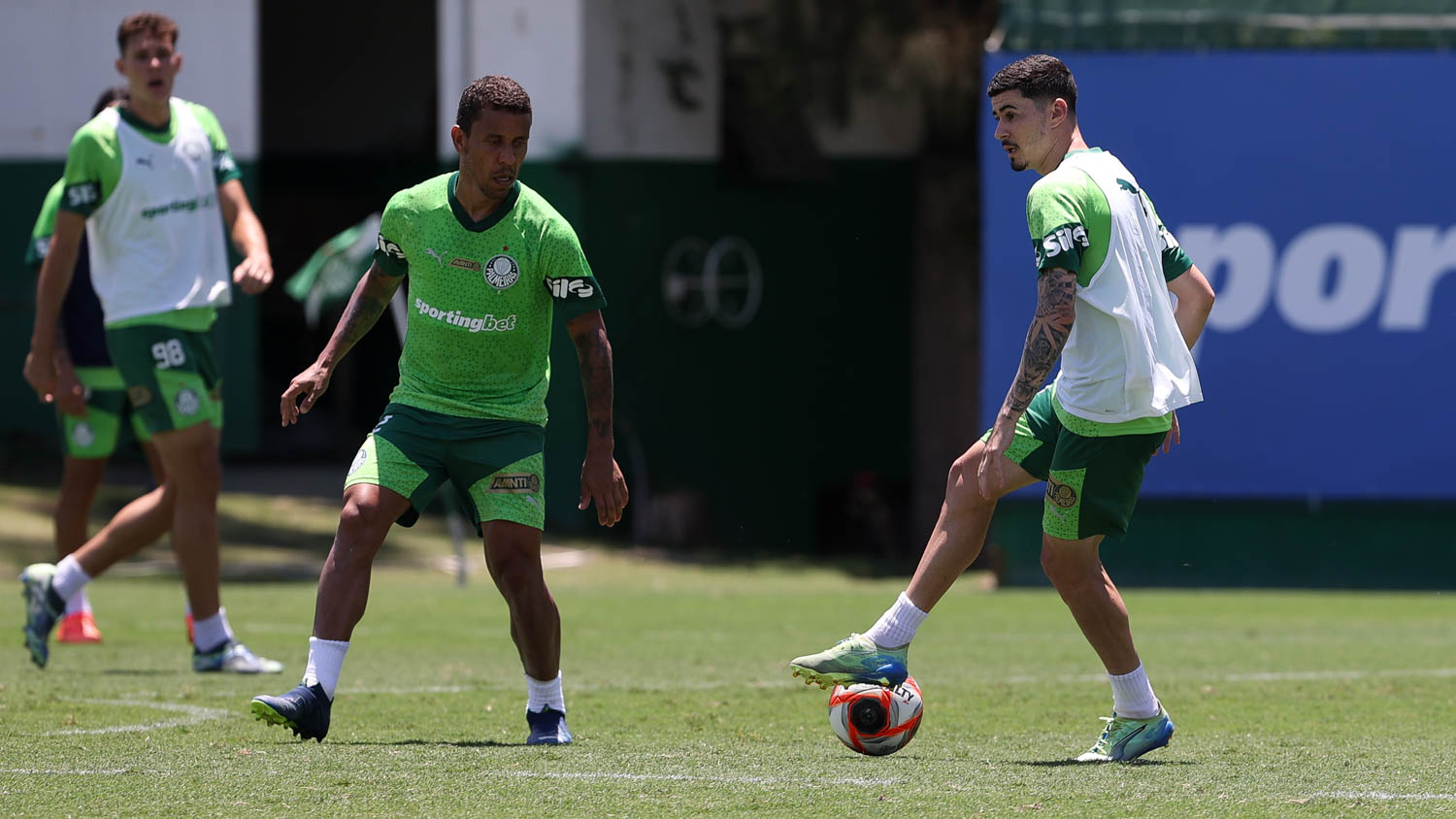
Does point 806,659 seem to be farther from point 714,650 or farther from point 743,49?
point 743,49

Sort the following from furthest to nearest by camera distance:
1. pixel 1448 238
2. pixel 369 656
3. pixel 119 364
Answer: pixel 1448 238, pixel 369 656, pixel 119 364

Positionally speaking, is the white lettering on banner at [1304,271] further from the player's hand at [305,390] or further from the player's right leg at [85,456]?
the player's hand at [305,390]

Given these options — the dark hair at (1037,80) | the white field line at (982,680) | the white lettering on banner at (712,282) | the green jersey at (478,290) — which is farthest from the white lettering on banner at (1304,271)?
the green jersey at (478,290)

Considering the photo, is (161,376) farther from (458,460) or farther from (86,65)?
(86,65)

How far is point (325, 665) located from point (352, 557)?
339 mm

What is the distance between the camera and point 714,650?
33.1 ft

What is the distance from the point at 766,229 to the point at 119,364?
12936 mm

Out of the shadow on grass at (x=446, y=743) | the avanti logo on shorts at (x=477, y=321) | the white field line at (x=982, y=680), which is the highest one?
the avanti logo on shorts at (x=477, y=321)

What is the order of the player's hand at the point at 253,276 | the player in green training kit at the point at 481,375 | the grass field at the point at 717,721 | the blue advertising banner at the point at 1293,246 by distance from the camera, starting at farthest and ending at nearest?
the blue advertising banner at the point at 1293,246 → the player's hand at the point at 253,276 → the player in green training kit at the point at 481,375 → the grass field at the point at 717,721

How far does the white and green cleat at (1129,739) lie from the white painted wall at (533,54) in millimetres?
13218

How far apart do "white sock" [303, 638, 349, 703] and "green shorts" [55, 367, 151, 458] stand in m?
4.34

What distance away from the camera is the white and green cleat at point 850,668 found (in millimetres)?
6188

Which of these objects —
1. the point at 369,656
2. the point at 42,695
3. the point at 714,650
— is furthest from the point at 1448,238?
the point at 42,695

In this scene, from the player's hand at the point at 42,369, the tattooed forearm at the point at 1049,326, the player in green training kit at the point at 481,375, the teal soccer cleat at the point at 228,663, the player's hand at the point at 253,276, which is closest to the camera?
the tattooed forearm at the point at 1049,326
